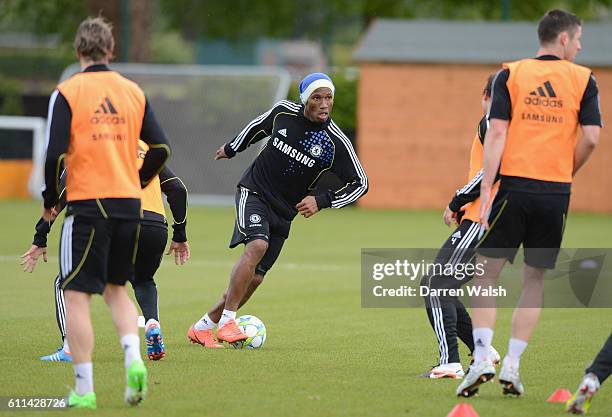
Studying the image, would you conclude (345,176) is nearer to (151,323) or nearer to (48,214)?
(151,323)

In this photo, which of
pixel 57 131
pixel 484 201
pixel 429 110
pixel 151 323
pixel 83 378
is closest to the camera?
pixel 57 131

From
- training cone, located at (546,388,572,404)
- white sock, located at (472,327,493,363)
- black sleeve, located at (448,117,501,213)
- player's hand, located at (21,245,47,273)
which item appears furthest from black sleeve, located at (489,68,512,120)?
player's hand, located at (21,245,47,273)

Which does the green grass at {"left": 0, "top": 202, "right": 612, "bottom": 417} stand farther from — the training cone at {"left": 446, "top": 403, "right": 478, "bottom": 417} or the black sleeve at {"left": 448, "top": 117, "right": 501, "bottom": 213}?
the black sleeve at {"left": 448, "top": 117, "right": 501, "bottom": 213}

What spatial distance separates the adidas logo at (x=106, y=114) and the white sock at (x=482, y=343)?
2522 mm

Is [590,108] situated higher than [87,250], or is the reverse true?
[590,108]

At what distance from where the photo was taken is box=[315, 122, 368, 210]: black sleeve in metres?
9.53

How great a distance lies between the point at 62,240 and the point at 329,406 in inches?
72.1

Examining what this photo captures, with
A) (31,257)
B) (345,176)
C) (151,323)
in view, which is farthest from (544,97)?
(31,257)

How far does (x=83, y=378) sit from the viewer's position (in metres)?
6.68

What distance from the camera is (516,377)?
7.07 metres

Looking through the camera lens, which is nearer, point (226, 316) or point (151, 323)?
point (151, 323)

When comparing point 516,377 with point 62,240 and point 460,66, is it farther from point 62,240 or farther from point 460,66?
point 460,66

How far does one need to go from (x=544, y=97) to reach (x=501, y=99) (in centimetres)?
26

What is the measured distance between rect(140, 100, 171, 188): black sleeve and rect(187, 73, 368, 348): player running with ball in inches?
87.3
